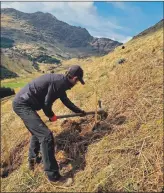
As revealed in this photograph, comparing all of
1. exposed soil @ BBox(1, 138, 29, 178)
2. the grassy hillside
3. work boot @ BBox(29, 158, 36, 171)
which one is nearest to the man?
the grassy hillside

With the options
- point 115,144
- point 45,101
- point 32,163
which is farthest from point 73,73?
point 32,163

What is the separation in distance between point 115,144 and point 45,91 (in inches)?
96.1

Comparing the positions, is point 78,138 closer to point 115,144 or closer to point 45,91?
point 115,144

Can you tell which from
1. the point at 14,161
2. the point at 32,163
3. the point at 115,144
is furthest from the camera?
the point at 14,161

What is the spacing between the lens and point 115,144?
28.5 ft

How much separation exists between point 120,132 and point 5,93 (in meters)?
94.7

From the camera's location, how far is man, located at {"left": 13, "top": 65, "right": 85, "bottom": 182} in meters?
7.83

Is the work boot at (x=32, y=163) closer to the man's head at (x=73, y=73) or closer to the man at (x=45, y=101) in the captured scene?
the man at (x=45, y=101)

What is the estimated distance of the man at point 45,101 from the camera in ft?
25.7

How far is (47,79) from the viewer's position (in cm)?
796

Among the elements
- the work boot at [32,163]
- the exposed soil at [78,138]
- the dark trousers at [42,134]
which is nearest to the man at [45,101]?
the dark trousers at [42,134]

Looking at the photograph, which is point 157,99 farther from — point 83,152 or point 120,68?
point 120,68

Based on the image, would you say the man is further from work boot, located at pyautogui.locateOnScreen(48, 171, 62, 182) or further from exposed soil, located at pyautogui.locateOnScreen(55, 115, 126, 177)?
exposed soil, located at pyautogui.locateOnScreen(55, 115, 126, 177)

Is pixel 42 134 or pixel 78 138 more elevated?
pixel 42 134
